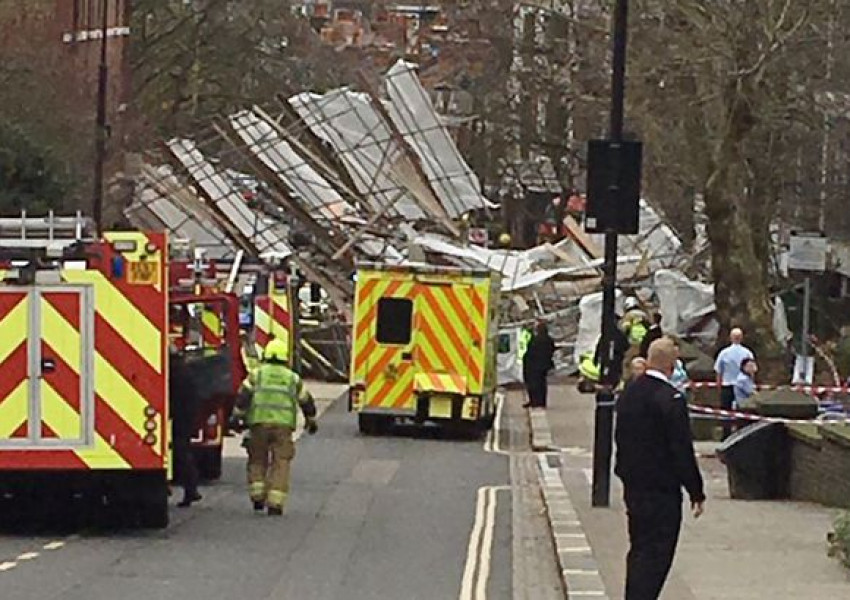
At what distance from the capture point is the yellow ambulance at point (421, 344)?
1310 inches

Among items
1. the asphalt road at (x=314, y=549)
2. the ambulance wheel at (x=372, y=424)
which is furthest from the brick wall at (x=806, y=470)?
the ambulance wheel at (x=372, y=424)

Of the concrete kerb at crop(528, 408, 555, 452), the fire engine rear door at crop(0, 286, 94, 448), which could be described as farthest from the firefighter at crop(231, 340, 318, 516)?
the concrete kerb at crop(528, 408, 555, 452)

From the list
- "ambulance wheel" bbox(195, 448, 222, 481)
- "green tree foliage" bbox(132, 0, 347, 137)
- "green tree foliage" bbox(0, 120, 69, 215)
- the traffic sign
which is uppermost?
"green tree foliage" bbox(132, 0, 347, 137)

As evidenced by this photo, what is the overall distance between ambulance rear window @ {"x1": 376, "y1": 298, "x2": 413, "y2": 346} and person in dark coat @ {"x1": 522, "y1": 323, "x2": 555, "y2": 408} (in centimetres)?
→ 596

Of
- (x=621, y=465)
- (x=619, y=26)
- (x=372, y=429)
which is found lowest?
(x=372, y=429)

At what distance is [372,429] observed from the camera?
1347 inches

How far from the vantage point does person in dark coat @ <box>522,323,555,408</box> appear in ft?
129

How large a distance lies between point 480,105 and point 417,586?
154 feet

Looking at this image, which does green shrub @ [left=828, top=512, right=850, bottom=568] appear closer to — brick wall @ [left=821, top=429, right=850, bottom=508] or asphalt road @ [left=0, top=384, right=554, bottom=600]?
asphalt road @ [left=0, top=384, right=554, bottom=600]

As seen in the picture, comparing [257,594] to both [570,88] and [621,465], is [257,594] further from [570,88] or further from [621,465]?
[570,88]

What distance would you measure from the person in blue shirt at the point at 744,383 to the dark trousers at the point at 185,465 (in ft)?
28.6

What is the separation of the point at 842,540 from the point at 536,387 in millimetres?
24534

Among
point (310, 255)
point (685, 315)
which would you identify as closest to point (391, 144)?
point (310, 255)

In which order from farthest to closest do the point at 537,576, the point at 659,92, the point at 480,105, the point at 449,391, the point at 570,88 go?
the point at 480,105
the point at 570,88
the point at 659,92
the point at 449,391
the point at 537,576
